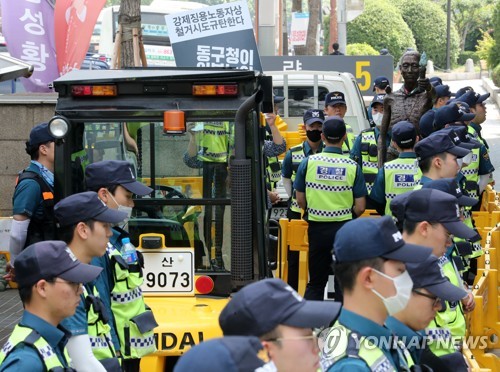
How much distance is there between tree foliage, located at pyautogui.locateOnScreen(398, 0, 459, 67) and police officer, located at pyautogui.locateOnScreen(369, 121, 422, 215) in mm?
50954

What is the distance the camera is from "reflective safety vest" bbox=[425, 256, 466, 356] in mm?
5520

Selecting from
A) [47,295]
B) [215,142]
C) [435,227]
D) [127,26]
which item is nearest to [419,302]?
[435,227]

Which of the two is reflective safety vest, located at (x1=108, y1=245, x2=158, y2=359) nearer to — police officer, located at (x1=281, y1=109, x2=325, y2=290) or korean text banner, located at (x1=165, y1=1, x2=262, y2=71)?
korean text banner, located at (x1=165, y1=1, x2=262, y2=71)

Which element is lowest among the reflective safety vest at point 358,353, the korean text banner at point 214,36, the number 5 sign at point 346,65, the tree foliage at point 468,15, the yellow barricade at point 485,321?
the yellow barricade at point 485,321

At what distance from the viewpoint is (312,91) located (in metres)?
15.2

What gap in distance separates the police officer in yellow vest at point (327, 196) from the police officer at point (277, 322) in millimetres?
6146

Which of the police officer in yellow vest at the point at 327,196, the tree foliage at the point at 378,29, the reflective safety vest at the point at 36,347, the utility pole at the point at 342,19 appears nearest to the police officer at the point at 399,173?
the police officer in yellow vest at the point at 327,196

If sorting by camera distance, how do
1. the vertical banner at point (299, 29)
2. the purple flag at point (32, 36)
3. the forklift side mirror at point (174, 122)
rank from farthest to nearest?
the vertical banner at point (299, 29) → the purple flag at point (32, 36) → the forklift side mirror at point (174, 122)

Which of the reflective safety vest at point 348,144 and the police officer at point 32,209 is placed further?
the reflective safety vest at point 348,144

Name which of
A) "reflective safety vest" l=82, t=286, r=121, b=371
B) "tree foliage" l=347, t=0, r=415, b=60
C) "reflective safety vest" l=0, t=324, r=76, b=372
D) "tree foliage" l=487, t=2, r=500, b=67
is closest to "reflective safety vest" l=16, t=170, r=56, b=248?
"reflective safety vest" l=82, t=286, r=121, b=371

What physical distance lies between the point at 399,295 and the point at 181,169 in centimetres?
343

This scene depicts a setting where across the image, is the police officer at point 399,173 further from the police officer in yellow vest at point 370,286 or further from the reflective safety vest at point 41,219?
the police officer in yellow vest at point 370,286

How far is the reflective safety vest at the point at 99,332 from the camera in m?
5.60

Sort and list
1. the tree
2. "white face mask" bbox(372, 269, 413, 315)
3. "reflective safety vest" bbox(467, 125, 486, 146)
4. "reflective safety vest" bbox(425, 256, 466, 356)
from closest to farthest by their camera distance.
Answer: "white face mask" bbox(372, 269, 413, 315) → "reflective safety vest" bbox(425, 256, 466, 356) → "reflective safety vest" bbox(467, 125, 486, 146) → the tree
